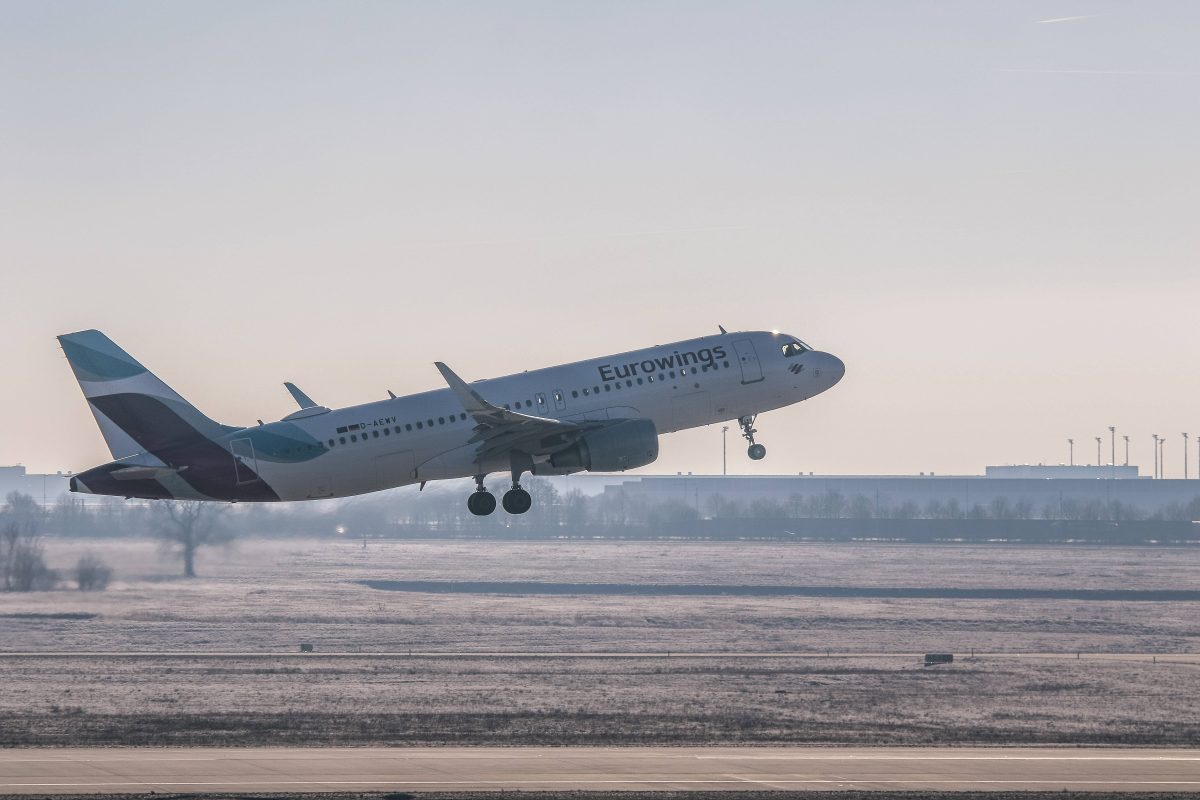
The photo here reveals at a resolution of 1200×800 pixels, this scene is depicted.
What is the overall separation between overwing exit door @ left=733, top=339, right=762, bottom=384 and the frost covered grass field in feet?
103

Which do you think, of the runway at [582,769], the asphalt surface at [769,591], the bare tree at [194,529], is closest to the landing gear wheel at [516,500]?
the runway at [582,769]

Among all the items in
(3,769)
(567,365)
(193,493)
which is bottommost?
(3,769)

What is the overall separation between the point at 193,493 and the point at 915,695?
2474 inches

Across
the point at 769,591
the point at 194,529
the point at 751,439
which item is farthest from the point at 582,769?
the point at 769,591

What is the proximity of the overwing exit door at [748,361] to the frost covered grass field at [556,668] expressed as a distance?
31476 millimetres

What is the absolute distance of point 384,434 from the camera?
2808 inches

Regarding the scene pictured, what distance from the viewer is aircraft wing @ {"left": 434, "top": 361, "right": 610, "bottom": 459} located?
69688 mm

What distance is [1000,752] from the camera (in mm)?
99625

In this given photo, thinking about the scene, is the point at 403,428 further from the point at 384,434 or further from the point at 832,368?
the point at 832,368

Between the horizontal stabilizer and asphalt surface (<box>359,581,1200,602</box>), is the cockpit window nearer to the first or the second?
the horizontal stabilizer

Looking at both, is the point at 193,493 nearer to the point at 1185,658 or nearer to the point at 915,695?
the point at 915,695

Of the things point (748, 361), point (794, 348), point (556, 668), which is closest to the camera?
point (748, 361)

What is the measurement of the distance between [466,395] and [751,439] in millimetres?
15107

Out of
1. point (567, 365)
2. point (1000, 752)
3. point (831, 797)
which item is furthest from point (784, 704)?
point (567, 365)
